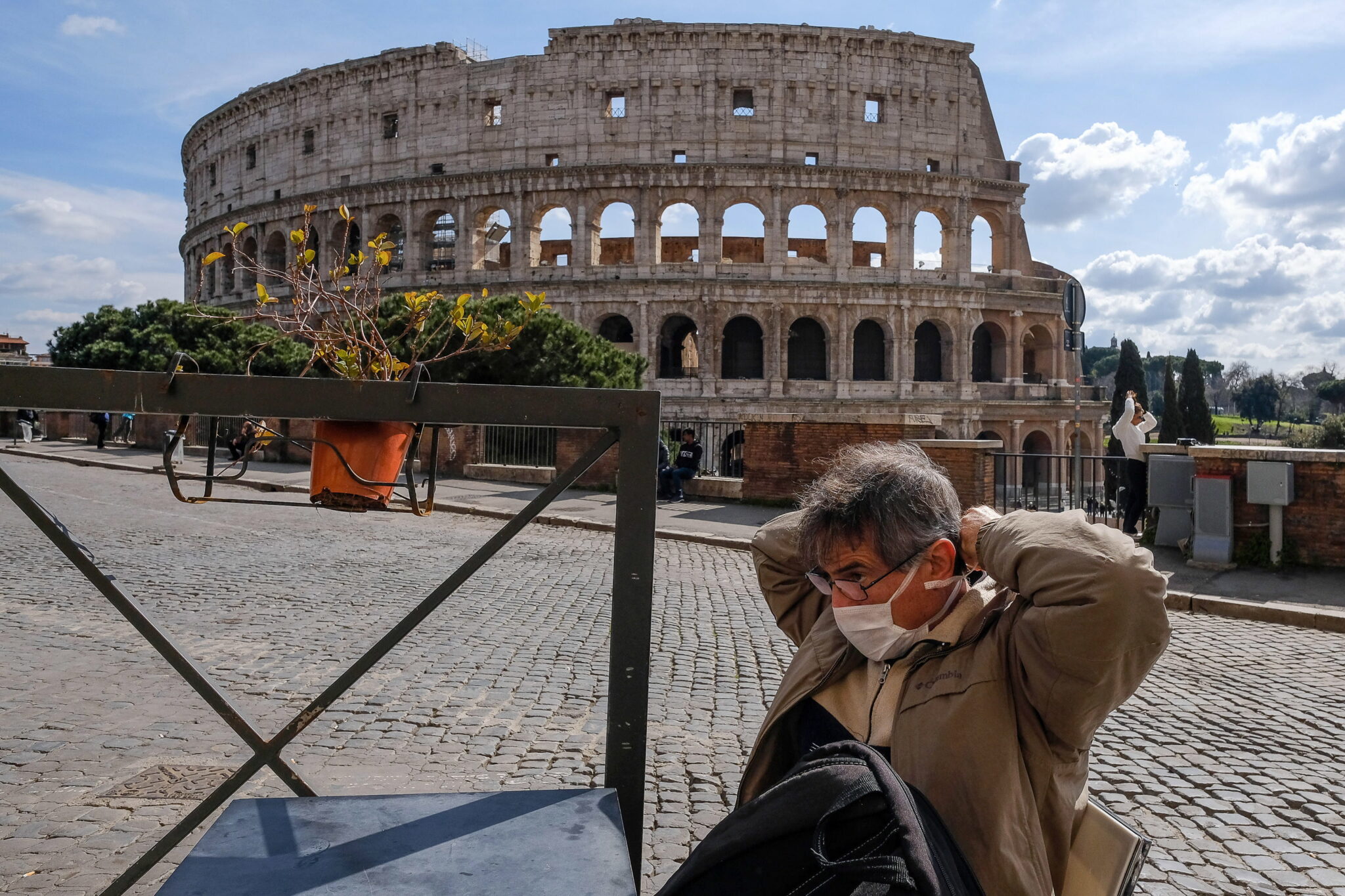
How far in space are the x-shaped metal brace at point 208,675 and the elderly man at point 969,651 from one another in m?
0.54

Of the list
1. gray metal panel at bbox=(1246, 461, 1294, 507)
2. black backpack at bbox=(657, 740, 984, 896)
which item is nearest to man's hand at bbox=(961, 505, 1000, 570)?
black backpack at bbox=(657, 740, 984, 896)

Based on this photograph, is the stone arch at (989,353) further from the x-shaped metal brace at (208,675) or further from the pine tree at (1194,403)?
the x-shaped metal brace at (208,675)

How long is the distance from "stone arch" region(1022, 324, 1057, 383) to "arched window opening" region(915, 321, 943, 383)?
373 centimetres

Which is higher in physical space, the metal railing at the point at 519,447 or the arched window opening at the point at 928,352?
the arched window opening at the point at 928,352

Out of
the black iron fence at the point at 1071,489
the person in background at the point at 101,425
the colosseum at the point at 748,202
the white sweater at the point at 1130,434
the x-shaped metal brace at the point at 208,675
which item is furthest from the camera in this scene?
the colosseum at the point at 748,202

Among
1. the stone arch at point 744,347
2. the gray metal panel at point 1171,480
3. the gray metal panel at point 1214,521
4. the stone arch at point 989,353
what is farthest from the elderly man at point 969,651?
the stone arch at point 989,353

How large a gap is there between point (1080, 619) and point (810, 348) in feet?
120

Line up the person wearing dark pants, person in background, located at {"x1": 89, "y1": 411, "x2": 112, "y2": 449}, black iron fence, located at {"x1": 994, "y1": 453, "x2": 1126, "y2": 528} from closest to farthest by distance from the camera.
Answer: black iron fence, located at {"x1": 994, "y1": 453, "x2": 1126, "y2": 528} < the person wearing dark pants < person in background, located at {"x1": 89, "y1": 411, "x2": 112, "y2": 449}

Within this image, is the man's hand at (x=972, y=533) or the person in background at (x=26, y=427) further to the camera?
the person in background at (x=26, y=427)

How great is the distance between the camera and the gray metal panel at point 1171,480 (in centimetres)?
1055

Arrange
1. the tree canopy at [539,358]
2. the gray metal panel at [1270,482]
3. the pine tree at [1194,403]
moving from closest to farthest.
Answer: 1. the gray metal panel at [1270,482]
2. the tree canopy at [539,358]
3. the pine tree at [1194,403]

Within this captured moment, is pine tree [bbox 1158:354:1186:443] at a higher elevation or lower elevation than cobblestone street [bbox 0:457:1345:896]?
higher

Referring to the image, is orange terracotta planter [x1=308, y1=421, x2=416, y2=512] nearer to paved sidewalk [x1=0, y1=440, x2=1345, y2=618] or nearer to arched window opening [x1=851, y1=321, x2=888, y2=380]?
paved sidewalk [x1=0, y1=440, x2=1345, y2=618]

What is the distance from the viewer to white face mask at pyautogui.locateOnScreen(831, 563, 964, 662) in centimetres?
180
